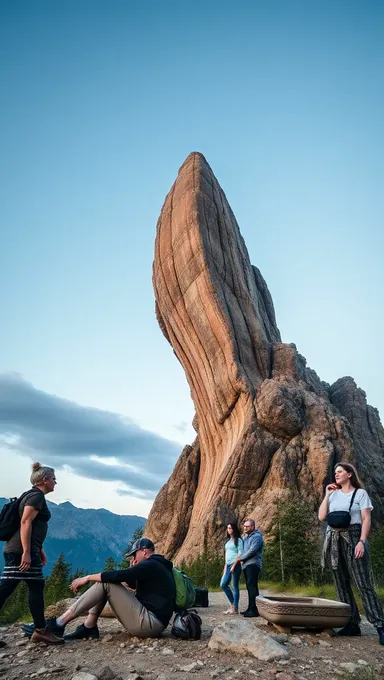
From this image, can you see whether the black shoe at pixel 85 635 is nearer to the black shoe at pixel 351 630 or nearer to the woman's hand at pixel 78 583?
the woman's hand at pixel 78 583

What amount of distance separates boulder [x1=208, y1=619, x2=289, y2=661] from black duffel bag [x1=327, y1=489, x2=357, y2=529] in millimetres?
1791

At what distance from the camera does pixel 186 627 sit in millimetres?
6102

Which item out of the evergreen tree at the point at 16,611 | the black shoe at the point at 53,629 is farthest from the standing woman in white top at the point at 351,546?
the evergreen tree at the point at 16,611

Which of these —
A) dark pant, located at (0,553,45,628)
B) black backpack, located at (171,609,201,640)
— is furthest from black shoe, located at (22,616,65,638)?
black backpack, located at (171,609,201,640)

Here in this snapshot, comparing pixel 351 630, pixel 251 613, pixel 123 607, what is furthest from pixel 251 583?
pixel 123 607

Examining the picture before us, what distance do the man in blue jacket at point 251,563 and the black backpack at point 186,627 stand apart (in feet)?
9.34

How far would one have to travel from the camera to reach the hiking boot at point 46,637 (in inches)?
226

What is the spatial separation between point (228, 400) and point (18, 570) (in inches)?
1101

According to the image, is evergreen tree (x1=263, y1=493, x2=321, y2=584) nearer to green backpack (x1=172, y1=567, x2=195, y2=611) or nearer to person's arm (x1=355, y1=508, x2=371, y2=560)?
person's arm (x1=355, y1=508, x2=371, y2=560)

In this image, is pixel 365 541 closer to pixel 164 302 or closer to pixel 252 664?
pixel 252 664

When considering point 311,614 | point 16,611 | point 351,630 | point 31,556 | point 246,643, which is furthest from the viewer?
point 16,611

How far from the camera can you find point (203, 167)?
43.9m

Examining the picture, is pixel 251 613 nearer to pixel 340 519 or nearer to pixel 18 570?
pixel 340 519

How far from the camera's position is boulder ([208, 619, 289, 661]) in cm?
519
